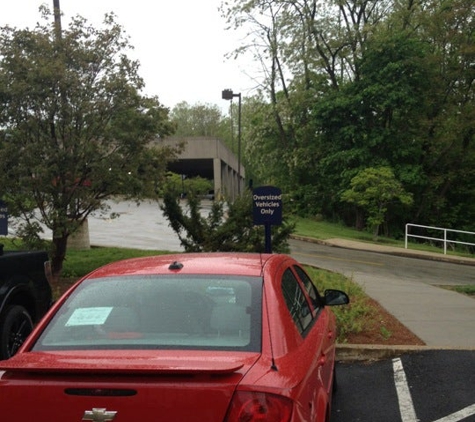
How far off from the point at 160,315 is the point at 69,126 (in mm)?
8315

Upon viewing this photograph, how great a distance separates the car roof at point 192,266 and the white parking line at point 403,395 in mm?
2125

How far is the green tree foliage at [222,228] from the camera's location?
10820 millimetres

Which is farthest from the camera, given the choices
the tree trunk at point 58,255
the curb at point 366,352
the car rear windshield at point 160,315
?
the tree trunk at point 58,255

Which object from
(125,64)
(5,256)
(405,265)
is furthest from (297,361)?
(405,265)

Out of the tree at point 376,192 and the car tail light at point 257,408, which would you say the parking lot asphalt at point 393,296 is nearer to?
the tree at point 376,192

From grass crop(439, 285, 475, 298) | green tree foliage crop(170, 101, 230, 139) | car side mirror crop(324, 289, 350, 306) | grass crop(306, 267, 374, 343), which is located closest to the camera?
car side mirror crop(324, 289, 350, 306)

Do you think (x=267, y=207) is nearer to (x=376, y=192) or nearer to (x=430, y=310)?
(x=430, y=310)

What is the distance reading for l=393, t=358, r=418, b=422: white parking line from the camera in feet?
17.1

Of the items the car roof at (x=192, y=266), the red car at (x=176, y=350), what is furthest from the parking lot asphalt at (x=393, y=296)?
the car roof at (x=192, y=266)

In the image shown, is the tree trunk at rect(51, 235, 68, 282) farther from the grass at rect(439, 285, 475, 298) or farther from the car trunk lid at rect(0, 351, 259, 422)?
the car trunk lid at rect(0, 351, 259, 422)

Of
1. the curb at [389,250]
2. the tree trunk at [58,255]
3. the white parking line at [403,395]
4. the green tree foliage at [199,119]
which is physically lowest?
the curb at [389,250]

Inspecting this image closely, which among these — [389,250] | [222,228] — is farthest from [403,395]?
[389,250]

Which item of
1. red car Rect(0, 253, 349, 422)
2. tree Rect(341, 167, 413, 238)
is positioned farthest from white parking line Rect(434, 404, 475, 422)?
tree Rect(341, 167, 413, 238)

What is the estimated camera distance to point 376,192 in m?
28.2
